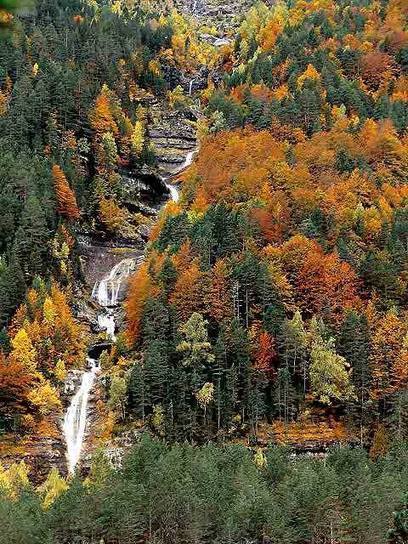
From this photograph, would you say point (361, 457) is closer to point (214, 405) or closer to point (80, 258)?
point (214, 405)

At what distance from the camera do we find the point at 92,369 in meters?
94.8

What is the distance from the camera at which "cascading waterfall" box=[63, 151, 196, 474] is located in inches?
3231

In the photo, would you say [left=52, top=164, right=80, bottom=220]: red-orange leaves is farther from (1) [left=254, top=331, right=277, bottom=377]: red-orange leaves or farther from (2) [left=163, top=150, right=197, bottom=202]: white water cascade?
(1) [left=254, top=331, right=277, bottom=377]: red-orange leaves

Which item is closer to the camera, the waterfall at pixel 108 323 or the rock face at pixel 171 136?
the waterfall at pixel 108 323

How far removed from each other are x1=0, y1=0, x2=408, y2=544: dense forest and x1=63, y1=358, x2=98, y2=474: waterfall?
162 centimetres

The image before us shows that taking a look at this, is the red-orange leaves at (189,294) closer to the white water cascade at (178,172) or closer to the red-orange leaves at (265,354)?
the red-orange leaves at (265,354)

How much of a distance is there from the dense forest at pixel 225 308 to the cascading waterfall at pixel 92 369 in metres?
1.82

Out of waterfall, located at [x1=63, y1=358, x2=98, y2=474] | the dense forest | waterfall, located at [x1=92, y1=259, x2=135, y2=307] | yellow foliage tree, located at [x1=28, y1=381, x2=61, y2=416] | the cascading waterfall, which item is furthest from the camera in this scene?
waterfall, located at [x1=92, y1=259, x2=135, y2=307]

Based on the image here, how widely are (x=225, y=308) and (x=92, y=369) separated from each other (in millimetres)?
19604

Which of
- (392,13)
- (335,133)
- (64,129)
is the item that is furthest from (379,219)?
(392,13)

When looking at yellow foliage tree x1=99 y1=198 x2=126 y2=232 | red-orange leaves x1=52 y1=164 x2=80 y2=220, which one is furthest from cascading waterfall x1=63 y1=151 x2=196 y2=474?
red-orange leaves x1=52 y1=164 x2=80 y2=220

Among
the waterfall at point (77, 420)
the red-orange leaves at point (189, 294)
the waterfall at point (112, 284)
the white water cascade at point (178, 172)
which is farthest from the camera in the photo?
the white water cascade at point (178, 172)

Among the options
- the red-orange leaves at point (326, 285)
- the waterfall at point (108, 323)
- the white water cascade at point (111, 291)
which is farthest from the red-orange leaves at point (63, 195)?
the red-orange leaves at point (326, 285)

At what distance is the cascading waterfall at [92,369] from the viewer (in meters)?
82.1
